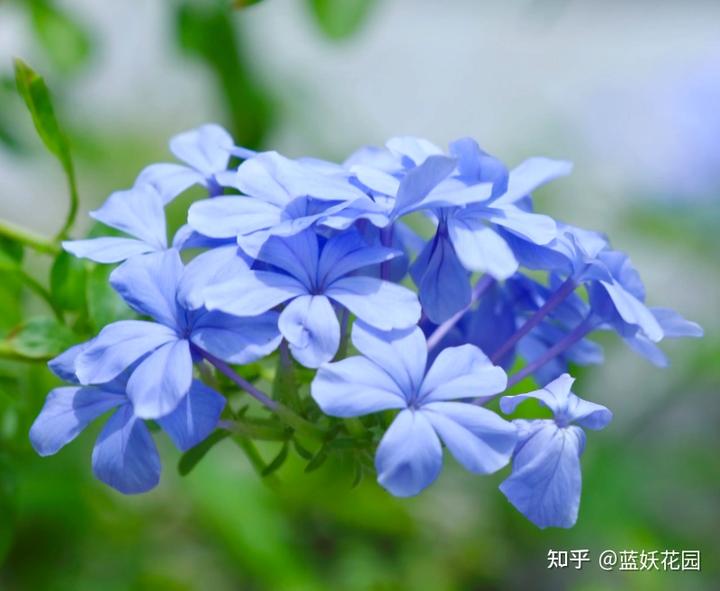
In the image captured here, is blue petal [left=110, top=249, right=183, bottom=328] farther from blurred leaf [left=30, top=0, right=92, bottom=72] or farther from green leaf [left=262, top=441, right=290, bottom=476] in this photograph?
blurred leaf [left=30, top=0, right=92, bottom=72]

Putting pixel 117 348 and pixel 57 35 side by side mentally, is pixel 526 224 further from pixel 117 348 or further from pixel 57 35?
pixel 57 35

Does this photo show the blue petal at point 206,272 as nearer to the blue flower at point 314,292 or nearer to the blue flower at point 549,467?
the blue flower at point 314,292

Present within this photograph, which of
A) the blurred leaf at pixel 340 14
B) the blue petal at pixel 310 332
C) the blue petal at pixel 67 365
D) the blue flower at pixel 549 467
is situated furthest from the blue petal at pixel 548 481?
the blurred leaf at pixel 340 14

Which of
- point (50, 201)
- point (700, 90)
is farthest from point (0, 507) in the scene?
point (700, 90)

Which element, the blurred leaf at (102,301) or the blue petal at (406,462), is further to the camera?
the blurred leaf at (102,301)

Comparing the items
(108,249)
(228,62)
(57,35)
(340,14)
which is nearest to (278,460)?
(108,249)

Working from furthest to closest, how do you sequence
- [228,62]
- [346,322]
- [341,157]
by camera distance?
[341,157] → [228,62] → [346,322]

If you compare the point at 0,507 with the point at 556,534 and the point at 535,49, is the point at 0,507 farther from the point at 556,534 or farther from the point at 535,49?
the point at 535,49
